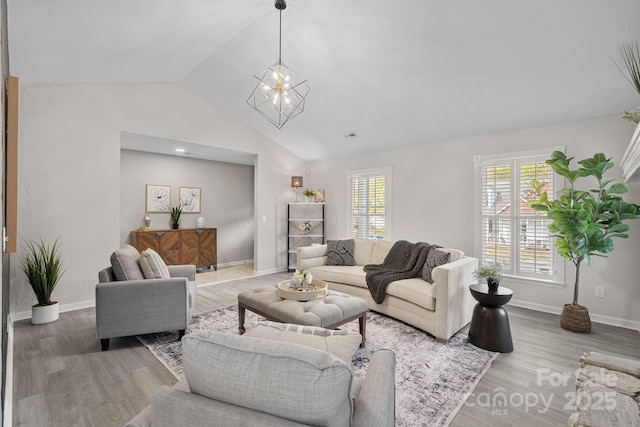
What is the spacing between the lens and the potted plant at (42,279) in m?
3.24

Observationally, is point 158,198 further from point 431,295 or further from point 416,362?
point 416,362

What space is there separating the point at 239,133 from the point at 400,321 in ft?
13.7

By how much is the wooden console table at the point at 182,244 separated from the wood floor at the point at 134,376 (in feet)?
6.86

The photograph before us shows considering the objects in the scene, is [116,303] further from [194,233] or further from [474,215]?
[474,215]

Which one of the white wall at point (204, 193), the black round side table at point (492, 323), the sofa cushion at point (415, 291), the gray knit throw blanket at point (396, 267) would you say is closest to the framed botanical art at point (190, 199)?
the white wall at point (204, 193)

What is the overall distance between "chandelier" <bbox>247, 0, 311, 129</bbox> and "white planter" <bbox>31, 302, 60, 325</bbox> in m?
3.19

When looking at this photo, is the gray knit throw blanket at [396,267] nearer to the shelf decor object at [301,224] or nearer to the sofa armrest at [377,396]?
the sofa armrest at [377,396]

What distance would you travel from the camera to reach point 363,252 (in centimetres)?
455

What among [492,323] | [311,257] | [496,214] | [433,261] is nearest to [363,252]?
[311,257]

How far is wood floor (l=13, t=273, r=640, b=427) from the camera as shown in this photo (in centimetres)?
186

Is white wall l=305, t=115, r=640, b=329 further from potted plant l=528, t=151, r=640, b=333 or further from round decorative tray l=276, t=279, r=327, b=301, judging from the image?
round decorative tray l=276, t=279, r=327, b=301

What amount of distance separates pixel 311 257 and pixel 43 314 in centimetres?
322

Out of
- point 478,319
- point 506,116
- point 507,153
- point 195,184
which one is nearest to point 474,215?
point 507,153

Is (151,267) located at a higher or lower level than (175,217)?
lower
